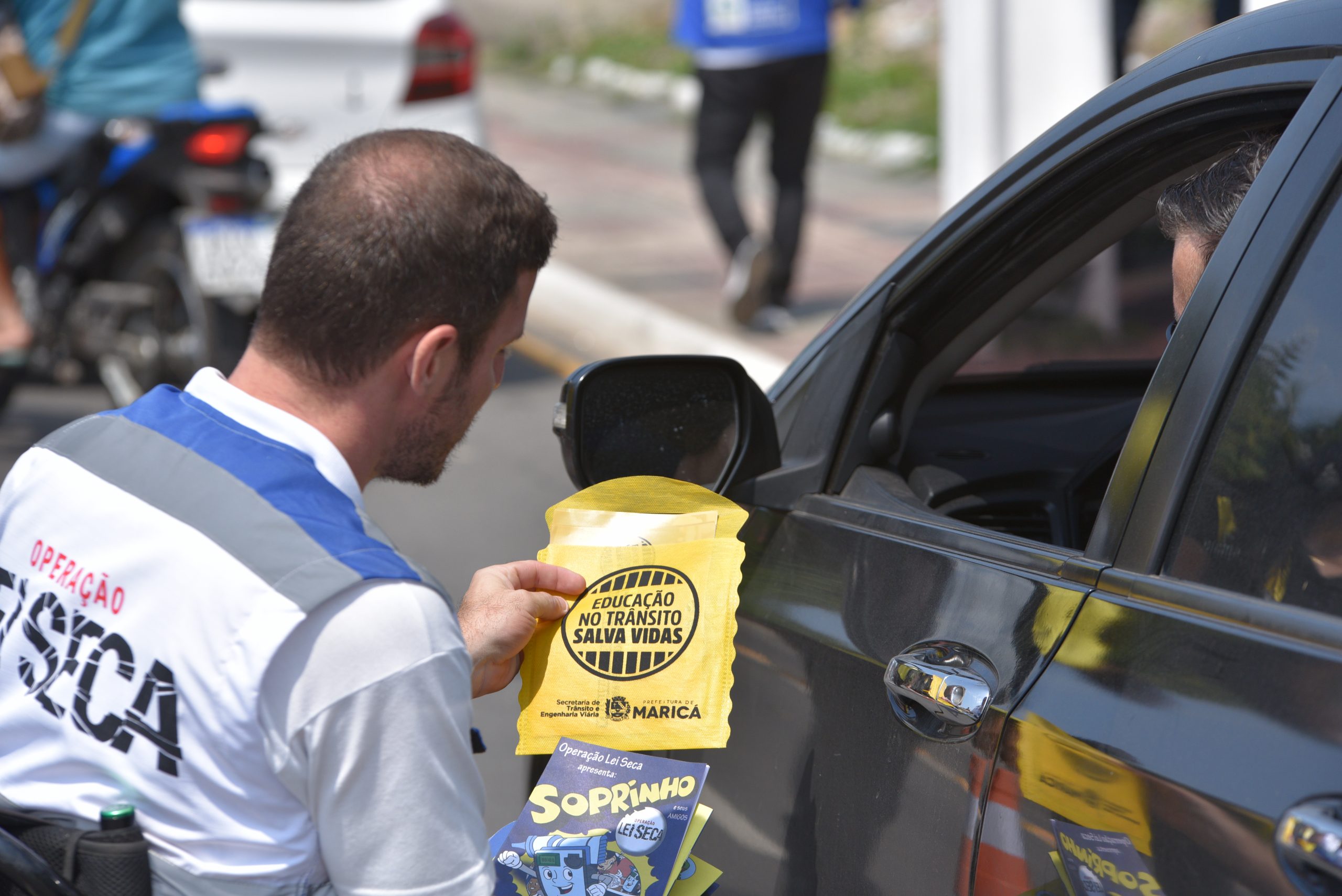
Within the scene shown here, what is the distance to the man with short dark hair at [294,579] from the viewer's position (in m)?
1.21

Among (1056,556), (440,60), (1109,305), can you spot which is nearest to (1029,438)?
(1056,556)

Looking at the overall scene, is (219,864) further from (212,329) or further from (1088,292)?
(1088,292)

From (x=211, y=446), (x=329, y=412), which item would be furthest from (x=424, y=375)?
(x=211, y=446)

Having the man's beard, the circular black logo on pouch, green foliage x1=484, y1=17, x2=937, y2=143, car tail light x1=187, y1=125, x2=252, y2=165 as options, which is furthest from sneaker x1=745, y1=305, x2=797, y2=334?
the man's beard

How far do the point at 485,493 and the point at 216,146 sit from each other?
1642 millimetres

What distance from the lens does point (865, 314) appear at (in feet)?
6.29

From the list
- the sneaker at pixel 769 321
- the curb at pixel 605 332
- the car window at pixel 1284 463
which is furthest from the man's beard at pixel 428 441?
the sneaker at pixel 769 321

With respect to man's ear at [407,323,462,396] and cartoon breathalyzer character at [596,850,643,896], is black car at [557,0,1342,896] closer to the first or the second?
cartoon breathalyzer character at [596,850,643,896]

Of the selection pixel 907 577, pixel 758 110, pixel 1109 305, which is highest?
pixel 907 577

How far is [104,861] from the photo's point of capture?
123 centimetres

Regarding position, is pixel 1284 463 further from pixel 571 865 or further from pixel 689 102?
pixel 689 102

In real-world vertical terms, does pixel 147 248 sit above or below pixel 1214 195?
below

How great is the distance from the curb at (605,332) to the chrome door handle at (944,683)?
4702 mm

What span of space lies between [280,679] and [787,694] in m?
0.66
